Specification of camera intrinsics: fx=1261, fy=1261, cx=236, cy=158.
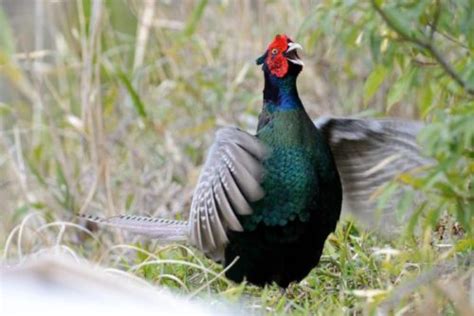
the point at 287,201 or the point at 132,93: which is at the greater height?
the point at 132,93

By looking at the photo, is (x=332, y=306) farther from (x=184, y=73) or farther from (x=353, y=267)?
(x=184, y=73)

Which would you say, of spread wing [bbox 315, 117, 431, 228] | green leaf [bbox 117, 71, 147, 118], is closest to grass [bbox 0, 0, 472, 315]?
green leaf [bbox 117, 71, 147, 118]

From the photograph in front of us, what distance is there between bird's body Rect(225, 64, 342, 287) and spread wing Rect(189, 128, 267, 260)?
1.6 inches

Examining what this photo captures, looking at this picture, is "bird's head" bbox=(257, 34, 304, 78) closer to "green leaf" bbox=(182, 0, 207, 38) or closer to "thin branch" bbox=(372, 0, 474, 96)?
"thin branch" bbox=(372, 0, 474, 96)

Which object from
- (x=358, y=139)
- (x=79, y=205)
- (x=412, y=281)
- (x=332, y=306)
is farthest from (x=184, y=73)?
(x=412, y=281)

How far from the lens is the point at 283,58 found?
170 inches

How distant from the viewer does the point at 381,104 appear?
21.7 ft

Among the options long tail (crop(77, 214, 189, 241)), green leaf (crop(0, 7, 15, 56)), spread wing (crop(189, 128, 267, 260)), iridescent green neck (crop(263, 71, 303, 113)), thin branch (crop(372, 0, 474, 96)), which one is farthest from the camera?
green leaf (crop(0, 7, 15, 56))

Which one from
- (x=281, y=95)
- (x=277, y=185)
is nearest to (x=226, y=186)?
(x=277, y=185)

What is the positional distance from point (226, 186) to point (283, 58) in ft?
1.76

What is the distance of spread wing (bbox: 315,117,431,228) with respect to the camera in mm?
4406

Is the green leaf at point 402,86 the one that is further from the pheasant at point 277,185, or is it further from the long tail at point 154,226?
the long tail at point 154,226

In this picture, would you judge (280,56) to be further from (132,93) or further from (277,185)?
(132,93)

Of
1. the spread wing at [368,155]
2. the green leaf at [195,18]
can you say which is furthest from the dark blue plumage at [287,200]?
the green leaf at [195,18]
